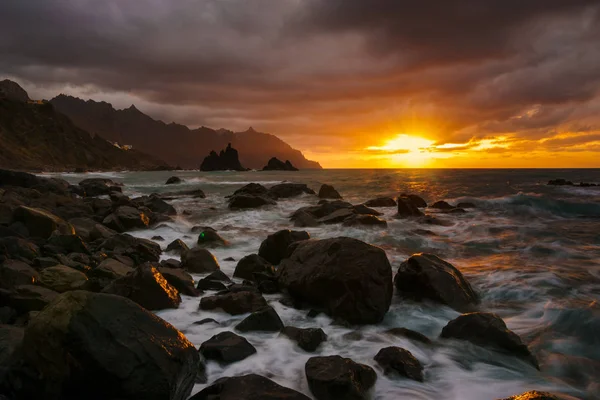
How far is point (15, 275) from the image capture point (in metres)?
5.65

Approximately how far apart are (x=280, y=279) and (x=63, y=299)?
4541 millimetres

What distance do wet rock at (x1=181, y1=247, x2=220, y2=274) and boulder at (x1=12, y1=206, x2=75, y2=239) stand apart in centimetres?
348

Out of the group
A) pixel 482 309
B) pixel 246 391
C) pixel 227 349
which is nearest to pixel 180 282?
pixel 227 349

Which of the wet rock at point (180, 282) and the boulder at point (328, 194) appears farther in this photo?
the boulder at point (328, 194)

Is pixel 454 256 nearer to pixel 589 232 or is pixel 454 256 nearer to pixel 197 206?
pixel 589 232

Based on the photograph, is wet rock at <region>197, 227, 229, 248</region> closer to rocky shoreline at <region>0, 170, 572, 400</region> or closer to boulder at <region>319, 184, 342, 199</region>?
rocky shoreline at <region>0, 170, 572, 400</region>

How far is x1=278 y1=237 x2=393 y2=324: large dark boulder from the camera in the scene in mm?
6199

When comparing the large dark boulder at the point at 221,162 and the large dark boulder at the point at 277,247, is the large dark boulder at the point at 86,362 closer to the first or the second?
the large dark boulder at the point at 277,247

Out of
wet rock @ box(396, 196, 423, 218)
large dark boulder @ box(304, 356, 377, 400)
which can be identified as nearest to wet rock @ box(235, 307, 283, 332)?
large dark boulder @ box(304, 356, 377, 400)

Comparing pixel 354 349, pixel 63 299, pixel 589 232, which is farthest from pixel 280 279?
pixel 589 232

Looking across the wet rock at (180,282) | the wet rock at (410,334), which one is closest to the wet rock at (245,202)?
the wet rock at (180,282)

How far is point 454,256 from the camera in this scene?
1159 centimetres

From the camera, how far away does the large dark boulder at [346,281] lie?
20.3 feet

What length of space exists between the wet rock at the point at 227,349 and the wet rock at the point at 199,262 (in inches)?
165
